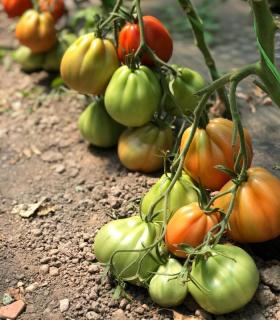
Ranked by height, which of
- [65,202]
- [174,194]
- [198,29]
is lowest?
[65,202]

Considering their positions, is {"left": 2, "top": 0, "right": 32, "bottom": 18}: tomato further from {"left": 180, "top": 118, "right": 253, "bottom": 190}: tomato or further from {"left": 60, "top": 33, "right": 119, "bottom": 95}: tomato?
{"left": 180, "top": 118, "right": 253, "bottom": 190}: tomato

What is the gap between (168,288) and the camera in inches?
65.3

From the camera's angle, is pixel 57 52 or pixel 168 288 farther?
pixel 57 52

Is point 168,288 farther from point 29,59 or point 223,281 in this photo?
point 29,59

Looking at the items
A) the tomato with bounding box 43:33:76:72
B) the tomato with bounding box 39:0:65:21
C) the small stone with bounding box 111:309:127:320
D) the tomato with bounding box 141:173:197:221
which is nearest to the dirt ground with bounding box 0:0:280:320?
the small stone with bounding box 111:309:127:320

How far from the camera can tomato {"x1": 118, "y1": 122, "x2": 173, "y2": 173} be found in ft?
7.39

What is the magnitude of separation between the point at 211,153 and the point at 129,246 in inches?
15.1

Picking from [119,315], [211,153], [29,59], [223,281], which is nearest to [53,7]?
[29,59]

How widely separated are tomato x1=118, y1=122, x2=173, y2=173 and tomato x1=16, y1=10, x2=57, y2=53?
2.90 ft

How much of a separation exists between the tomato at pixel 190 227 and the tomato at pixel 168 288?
68 millimetres

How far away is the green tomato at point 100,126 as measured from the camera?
2.41 metres

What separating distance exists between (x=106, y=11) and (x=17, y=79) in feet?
2.45

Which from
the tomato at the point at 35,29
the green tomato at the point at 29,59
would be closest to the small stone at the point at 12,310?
the tomato at the point at 35,29

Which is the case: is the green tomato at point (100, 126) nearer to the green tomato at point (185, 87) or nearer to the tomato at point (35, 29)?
the green tomato at point (185, 87)
